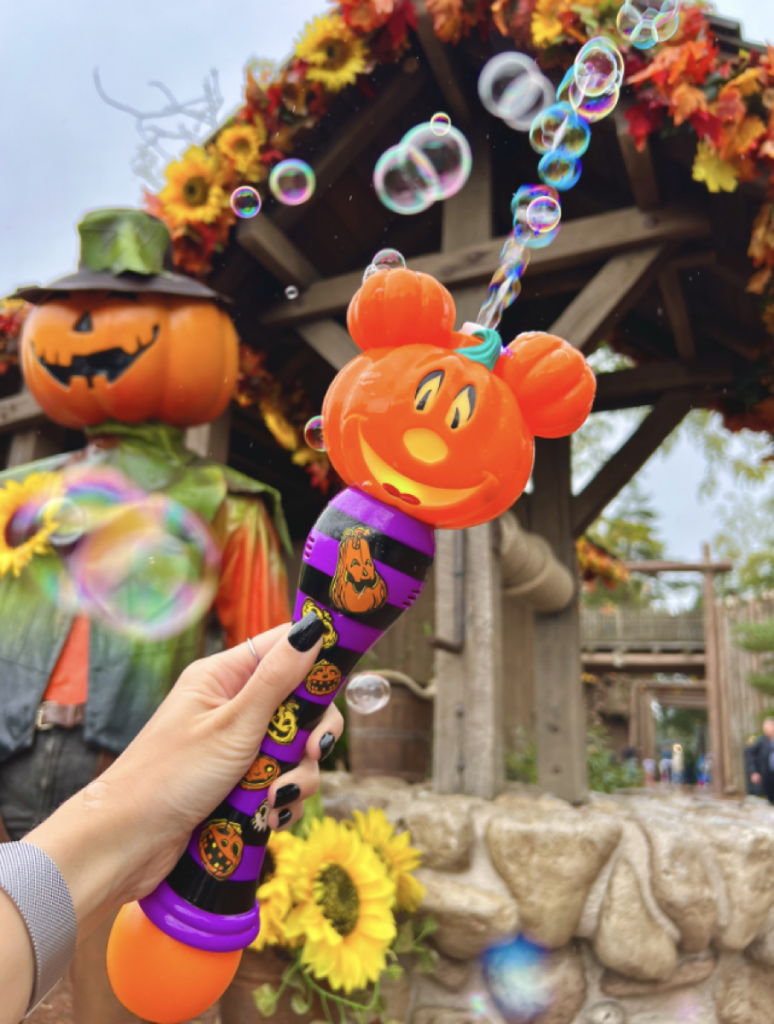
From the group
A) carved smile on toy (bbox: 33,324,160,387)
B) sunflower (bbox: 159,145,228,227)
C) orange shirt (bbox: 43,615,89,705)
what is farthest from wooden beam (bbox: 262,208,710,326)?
orange shirt (bbox: 43,615,89,705)

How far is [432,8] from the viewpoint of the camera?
94.1 inches

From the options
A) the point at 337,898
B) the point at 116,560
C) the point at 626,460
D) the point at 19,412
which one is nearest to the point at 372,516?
the point at 116,560

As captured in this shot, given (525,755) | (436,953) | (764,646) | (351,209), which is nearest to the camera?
(436,953)

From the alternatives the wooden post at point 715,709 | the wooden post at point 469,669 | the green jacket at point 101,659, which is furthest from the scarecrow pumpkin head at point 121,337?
the wooden post at point 715,709

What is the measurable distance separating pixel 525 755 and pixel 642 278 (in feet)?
9.00

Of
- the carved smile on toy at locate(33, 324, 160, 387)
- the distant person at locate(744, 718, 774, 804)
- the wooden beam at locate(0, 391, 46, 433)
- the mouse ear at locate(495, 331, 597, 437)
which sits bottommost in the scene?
the distant person at locate(744, 718, 774, 804)

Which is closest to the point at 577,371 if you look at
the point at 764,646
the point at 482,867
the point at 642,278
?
the point at 482,867

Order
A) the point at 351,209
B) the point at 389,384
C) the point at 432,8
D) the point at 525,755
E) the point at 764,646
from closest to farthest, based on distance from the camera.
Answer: the point at 389,384, the point at 432,8, the point at 351,209, the point at 525,755, the point at 764,646

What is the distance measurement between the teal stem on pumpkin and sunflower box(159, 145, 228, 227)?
6.66 ft

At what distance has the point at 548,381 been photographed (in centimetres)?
86

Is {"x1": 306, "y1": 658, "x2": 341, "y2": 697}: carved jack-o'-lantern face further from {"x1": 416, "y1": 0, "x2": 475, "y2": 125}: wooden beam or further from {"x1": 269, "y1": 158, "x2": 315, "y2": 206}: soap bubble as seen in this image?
{"x1": 416, "y1": 0, "x2": 475, "y2": 125}: wooden beam

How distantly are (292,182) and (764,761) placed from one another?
5593mm

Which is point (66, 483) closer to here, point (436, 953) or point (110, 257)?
point (110, 257)

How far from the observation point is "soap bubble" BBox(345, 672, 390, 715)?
5.31 feet
